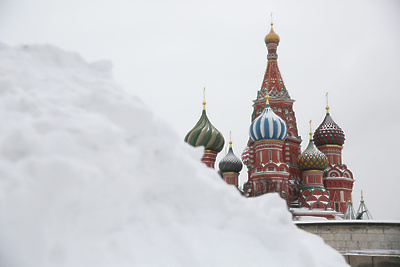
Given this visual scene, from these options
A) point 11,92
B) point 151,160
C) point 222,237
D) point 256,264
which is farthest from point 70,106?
point 256,264

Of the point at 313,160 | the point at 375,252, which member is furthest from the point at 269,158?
the point at 375,252

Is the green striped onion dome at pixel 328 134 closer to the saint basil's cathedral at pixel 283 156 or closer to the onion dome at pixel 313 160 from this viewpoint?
the saint basil's cathedral at pixel 283 156

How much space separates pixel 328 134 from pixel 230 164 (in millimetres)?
6300

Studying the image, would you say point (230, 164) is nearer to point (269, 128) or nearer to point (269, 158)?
point (269, 158)

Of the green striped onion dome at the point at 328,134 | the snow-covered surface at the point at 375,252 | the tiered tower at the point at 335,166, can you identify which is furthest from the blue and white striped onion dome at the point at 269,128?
the snow-covered surface at the point at 375,252

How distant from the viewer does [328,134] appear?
26125 millimetres

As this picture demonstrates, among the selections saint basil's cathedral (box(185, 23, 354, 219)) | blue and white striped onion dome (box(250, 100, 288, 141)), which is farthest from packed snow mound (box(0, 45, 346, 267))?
blue and white striped onion dome (box(250, 100, 288, 141))

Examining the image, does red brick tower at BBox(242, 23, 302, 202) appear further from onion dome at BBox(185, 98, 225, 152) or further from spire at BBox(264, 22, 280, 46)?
onion dome at BBox(185, 98, 225, 152)

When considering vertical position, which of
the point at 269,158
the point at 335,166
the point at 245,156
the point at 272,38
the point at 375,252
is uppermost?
the point at 272,38

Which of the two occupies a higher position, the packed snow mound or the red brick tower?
the red brick tower

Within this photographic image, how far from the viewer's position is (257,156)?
74.7 ft

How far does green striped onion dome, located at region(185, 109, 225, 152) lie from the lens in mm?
26047

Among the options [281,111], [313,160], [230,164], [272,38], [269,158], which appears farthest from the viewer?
[272,38]

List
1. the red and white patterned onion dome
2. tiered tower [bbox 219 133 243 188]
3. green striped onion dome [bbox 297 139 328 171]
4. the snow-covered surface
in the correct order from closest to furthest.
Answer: the snow-covered surface → green striped onion dome [bbox 297 139 328 171] → tiered tower [bbox 219 133 243 188] → the red and white patterned onion dome
